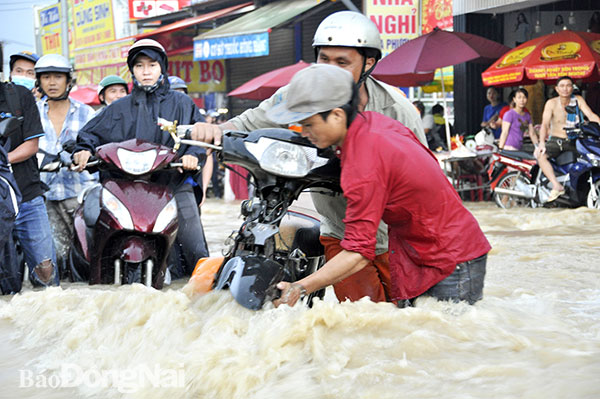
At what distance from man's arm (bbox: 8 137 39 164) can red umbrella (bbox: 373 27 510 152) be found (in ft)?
25.1

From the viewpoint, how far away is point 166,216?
186 inches

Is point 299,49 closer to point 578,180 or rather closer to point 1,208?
point 578,180

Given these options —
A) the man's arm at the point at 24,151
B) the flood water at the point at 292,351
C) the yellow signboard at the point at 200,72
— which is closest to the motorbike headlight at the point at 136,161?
the man's arm at the point at 24,151

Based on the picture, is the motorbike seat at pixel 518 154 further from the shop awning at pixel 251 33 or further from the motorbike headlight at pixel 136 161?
the motorbike headlight at pixel 136 161

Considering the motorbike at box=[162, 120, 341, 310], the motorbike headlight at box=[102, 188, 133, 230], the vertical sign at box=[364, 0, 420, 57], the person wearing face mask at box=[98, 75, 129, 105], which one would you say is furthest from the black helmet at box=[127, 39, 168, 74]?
the vertical sign at box=[364, 0, 420, 57]

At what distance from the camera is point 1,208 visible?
4320mm

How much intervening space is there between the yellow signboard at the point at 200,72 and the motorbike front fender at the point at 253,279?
63.5ft

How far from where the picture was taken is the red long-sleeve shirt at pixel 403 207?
2.85 metres

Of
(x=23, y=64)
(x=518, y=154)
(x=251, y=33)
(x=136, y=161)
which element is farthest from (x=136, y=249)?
(x=251, y=33)

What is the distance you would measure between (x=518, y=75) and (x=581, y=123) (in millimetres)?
1326

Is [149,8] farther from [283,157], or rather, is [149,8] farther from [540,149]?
[283,157]

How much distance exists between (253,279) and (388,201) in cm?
57

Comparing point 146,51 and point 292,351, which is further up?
point 146,51

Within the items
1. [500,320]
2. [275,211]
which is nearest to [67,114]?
[275,211]
